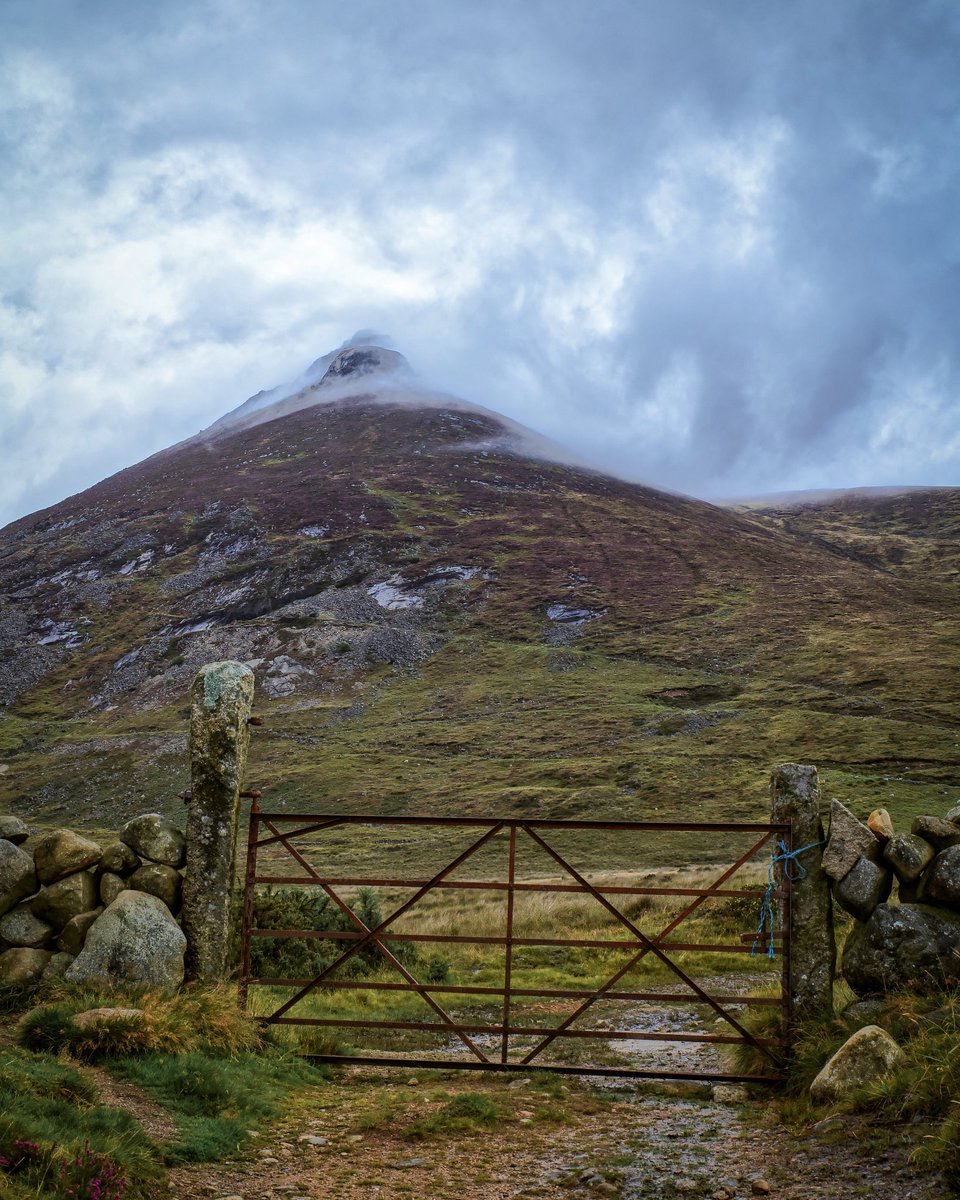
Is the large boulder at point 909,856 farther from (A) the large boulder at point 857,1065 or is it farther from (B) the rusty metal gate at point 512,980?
(A) the large boulder at point 857,1065

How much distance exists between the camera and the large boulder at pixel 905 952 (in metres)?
8.28

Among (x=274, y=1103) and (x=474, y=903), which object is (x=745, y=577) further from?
(x=274, y=1103)

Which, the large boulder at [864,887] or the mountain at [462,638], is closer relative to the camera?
the large boulder at [864,887]

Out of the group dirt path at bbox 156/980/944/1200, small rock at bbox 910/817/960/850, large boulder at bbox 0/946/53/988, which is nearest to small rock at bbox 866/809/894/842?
small rock at bbox 910/817/960/850

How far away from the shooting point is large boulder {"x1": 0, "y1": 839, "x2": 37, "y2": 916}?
9938 millimetres

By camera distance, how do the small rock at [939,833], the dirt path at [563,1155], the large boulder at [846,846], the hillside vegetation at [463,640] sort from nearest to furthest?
the dirt path at [563,1155], the small rock at [939,833], the large boulder at [846,846], the hillside vegetation at [463,640]

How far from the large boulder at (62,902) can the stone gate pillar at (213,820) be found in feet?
3.66

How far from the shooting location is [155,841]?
10.4 meters

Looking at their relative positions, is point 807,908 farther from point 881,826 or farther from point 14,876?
point 14,876

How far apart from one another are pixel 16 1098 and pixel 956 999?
7.29m

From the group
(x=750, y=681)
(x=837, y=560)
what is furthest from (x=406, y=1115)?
(x=837, y=560)

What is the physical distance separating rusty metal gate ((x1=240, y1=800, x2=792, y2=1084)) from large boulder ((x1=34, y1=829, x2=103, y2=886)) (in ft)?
6.40

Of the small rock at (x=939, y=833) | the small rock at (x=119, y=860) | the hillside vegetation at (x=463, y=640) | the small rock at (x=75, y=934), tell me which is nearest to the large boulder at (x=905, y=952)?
the small rock at (x=939, y=833)

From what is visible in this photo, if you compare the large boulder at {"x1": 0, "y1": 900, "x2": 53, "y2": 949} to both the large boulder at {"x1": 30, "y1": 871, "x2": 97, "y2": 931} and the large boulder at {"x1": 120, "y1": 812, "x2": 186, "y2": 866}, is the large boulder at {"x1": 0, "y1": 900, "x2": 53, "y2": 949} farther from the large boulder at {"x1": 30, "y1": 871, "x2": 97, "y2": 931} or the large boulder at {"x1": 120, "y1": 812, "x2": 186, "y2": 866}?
the large boulder at {"x1": 120, "y1": 812, "x2": 186, "y2": 866}
